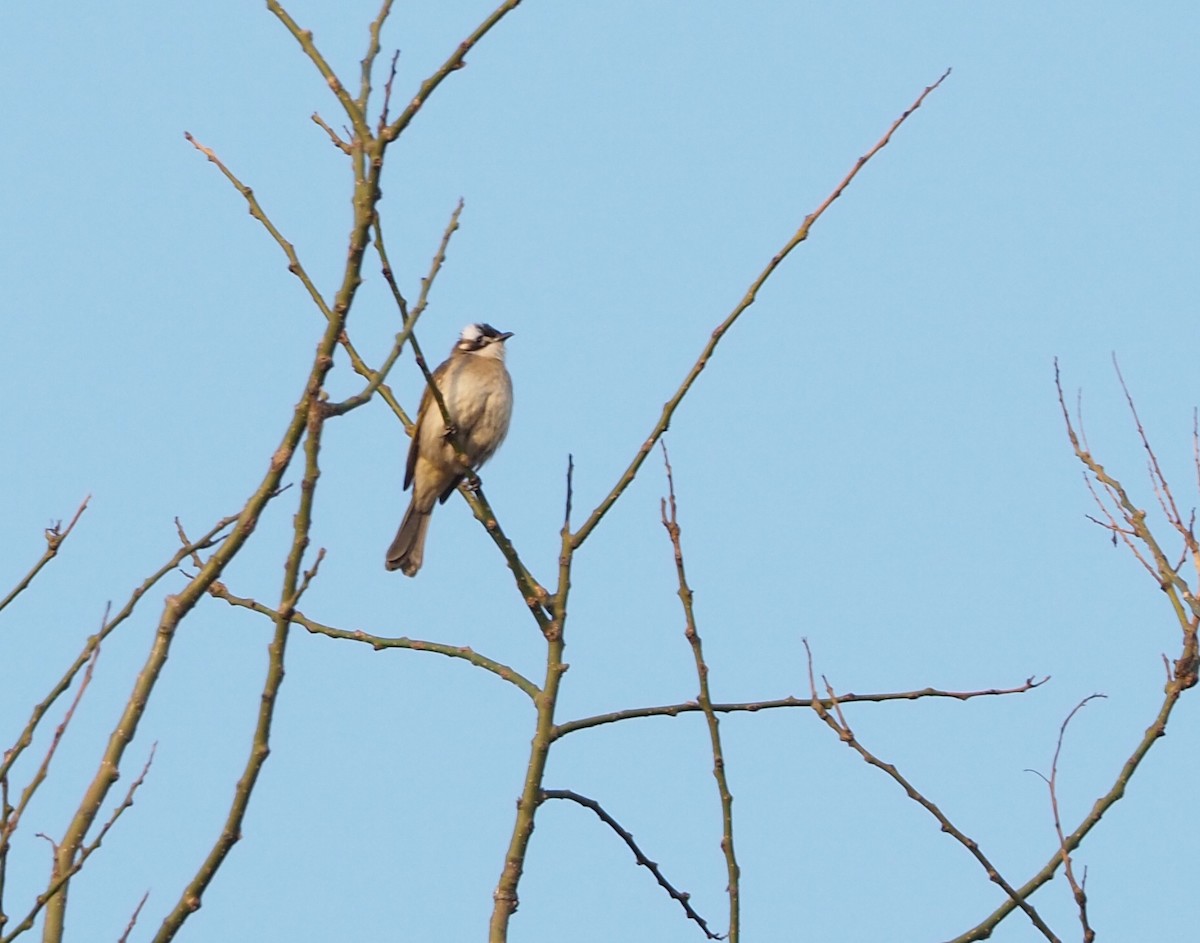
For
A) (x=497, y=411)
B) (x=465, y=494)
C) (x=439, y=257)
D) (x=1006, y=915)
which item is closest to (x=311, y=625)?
(x=465, y=494)

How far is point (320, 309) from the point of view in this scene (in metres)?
5.01

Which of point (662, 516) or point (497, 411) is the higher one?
point (497, 411)

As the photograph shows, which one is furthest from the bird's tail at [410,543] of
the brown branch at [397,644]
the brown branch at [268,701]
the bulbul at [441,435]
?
the brown branch at [268,701]

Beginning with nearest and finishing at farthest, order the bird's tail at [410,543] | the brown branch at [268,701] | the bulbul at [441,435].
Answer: the brown branch at [268,701], the bulbul at [441,435], the bird's tail at [410,543]

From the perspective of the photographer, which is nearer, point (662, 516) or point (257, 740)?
point (257, 740)

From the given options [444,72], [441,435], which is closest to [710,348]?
[444,72]

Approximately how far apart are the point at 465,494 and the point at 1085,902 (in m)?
2.55

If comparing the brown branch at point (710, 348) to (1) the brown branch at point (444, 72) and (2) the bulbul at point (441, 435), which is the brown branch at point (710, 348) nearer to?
(1) the brown branch at point (444, 72)

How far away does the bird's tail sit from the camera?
32.1ft

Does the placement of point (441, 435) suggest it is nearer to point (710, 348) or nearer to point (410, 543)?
point (410, 543)

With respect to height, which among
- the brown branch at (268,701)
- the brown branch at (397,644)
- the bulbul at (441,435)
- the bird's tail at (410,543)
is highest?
the bulbul at (441,435)

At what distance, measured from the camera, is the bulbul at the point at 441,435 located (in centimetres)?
945

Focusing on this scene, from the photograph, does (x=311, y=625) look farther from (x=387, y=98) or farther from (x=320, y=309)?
(x=387, y=98)

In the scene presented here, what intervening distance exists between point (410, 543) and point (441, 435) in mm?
913
